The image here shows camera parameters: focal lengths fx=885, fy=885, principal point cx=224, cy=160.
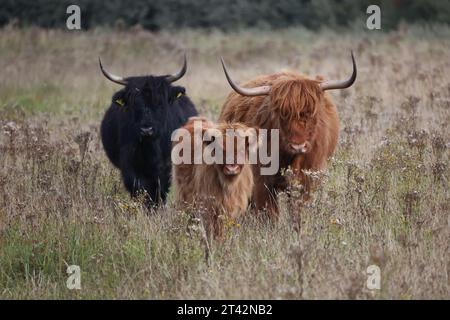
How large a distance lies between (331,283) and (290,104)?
6.55 feet

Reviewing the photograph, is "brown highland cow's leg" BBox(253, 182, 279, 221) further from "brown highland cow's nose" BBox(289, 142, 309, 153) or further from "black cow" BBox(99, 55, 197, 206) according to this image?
"black cow" BBox(99, 55, 197, 206)

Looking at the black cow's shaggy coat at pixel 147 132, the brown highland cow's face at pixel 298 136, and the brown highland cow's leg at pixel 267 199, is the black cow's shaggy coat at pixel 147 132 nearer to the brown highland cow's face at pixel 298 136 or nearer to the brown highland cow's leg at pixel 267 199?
the brown highland cow's leg at pixel 267 199

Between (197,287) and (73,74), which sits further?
(73,74)

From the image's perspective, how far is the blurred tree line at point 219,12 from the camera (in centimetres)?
2686

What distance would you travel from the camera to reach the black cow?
828 centimetres

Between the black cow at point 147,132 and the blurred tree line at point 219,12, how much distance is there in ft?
59.8

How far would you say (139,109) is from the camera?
8.27 m

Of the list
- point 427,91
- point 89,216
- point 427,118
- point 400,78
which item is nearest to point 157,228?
point 89,216

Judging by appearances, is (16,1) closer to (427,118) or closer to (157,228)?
(427,118)

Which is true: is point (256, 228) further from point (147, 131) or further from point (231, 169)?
point (147, 131)

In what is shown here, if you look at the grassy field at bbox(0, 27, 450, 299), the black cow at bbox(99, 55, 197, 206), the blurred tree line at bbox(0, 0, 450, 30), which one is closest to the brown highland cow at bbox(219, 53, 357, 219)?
the grassy field at bbox(0, 27, 450, 299)

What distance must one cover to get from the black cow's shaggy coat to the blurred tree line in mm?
18236

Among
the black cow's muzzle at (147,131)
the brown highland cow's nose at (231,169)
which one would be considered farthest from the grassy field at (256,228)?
the black cow's muzzle at (147,131)
